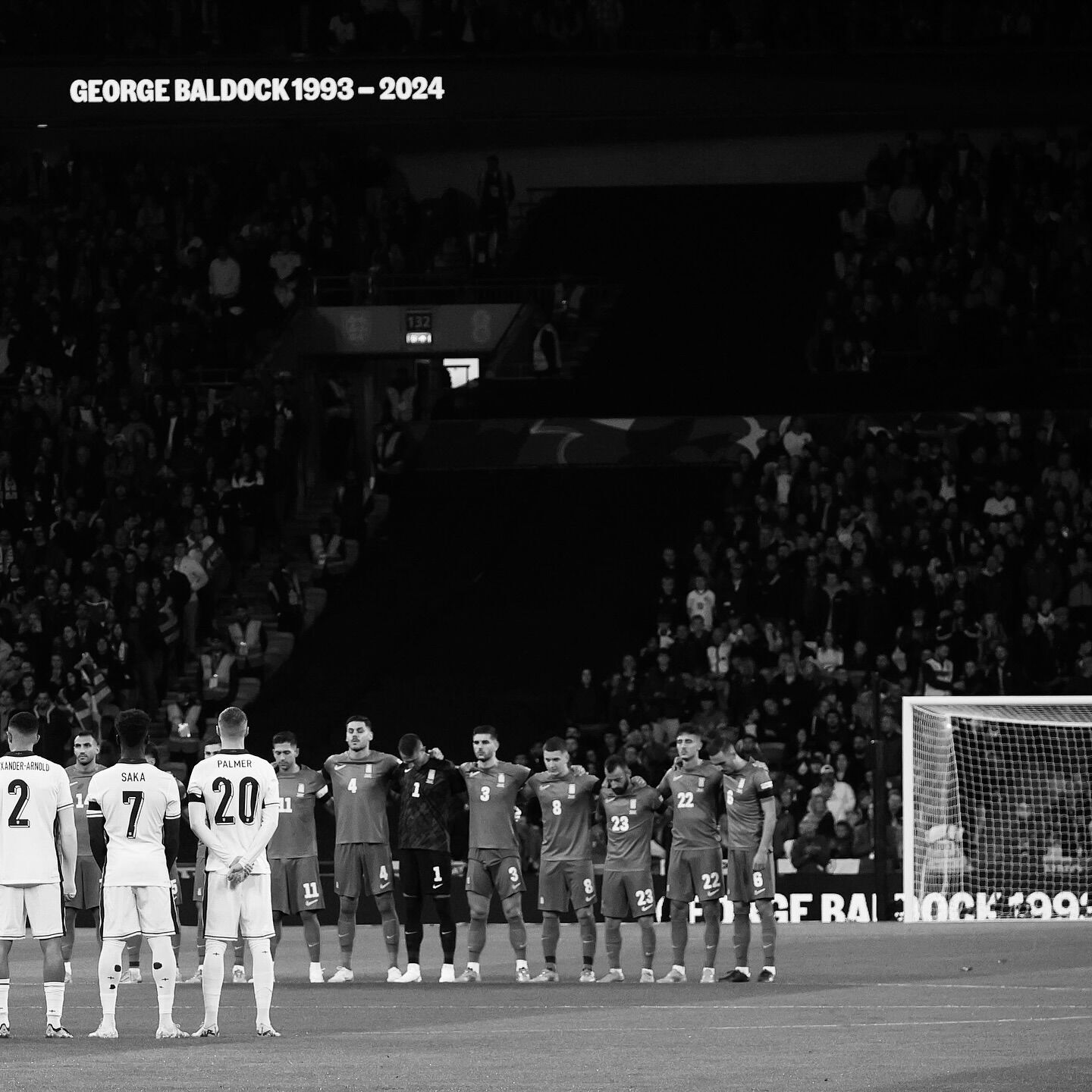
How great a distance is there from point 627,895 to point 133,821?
6446 millimetres

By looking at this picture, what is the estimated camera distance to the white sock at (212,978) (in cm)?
1324

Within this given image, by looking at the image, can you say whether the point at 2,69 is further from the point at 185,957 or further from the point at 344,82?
the point at 185,957

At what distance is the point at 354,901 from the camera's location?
18.9 meters

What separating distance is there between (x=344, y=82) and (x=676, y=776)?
21082 mm

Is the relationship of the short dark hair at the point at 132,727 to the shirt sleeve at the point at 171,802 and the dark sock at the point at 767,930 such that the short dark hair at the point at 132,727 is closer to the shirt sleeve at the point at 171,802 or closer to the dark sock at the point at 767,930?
the shirt sleeve at the point at 171,802

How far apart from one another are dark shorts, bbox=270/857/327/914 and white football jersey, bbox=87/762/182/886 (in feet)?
17.8

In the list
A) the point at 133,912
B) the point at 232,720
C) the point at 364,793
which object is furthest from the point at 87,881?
the point at 232,720

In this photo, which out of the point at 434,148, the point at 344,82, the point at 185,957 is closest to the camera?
the point at 185,957

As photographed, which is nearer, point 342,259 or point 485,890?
point 485,890

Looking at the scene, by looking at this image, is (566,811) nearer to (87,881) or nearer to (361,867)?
(361,867)

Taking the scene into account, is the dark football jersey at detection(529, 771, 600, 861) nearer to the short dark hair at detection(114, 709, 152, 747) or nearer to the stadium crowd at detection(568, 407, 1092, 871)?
the short dark hair at detection(114, 709, 152, 747)

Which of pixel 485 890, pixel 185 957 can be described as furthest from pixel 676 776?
pixel 185 957

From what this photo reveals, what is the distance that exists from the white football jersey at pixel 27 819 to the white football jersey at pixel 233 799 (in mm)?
993

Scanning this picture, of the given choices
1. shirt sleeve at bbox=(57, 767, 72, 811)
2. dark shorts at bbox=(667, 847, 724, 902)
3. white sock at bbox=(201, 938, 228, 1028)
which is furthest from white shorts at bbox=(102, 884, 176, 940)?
dark shorts at bbox=(667, 847, 724, 902)
